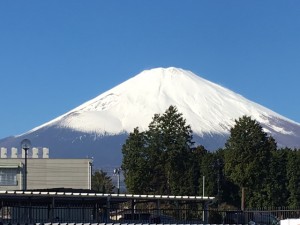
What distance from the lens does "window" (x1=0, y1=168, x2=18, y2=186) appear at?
361ft

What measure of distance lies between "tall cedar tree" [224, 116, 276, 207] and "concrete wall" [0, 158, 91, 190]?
123 ft

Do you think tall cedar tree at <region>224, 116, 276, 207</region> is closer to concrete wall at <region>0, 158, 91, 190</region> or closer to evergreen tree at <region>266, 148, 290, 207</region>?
evergreen tree at <region>266, 148, 290, 207</region>

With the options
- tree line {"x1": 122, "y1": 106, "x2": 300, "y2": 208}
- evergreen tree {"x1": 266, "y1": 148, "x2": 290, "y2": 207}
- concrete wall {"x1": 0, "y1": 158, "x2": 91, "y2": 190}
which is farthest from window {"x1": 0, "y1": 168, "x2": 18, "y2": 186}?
evergreen tree {"x1": 266, "y1": 148, "x2": 290, "y2": 207}

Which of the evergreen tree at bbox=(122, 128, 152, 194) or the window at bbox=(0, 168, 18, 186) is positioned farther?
the window at bbox=(0, 168, 18, 186)

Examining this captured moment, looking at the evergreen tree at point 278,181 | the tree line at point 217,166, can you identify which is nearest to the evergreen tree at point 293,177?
the tree line at point 217,166

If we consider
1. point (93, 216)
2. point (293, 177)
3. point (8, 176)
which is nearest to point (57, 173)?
point (8, 176)

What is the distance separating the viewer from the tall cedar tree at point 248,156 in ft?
255

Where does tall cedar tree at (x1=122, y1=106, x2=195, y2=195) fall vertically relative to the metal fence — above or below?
above

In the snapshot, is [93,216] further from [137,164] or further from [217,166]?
[217,166]

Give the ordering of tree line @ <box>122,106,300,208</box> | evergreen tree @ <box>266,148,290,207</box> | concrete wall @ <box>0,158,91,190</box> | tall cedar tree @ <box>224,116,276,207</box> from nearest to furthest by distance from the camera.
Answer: tall cedar tree @ <box>224,116,276,207</box>, tree line @ <box>122,106,300,208</box>, evergreen tree @ <box>266,148,290,207</box>, concrete wall @ <box>0,158,91,190</box>

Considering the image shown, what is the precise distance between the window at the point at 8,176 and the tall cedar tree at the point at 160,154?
26793 millimetres

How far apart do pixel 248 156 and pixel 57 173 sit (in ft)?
143

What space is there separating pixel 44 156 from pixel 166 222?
6489 centimetres

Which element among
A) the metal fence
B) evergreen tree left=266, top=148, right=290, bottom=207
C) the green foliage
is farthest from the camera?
the green foliage
